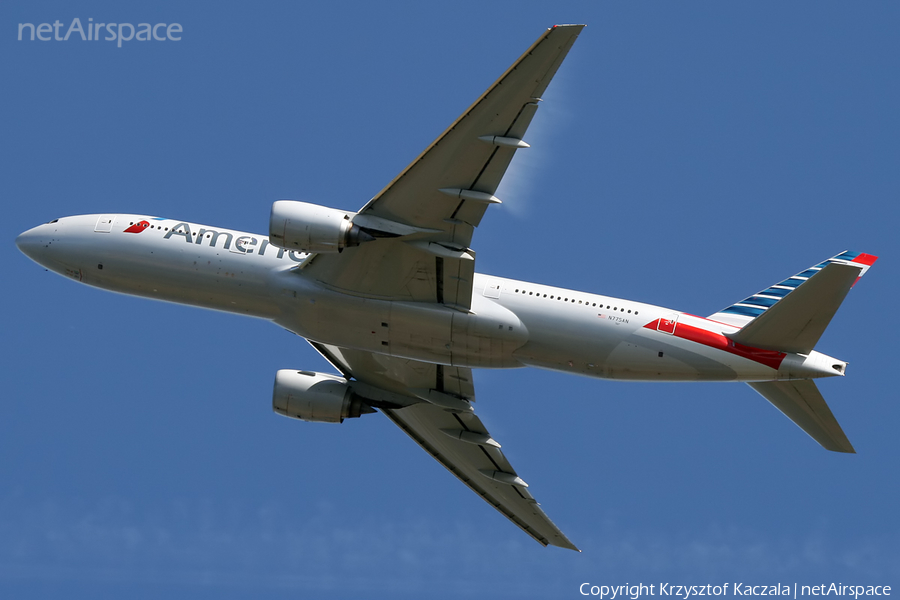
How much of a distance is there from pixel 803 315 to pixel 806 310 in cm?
22

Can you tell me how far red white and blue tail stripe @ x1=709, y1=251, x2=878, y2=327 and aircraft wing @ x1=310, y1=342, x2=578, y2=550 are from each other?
30.1 feet

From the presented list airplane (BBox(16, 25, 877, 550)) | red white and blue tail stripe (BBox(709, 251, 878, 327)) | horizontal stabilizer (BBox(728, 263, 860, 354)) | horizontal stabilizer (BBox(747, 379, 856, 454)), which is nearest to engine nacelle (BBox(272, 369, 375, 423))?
airplane (BBox(16, 25, 877, 550))

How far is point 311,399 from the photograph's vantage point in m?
39.0

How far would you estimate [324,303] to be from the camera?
113 ft

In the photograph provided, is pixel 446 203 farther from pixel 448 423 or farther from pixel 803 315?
pixel 448 423

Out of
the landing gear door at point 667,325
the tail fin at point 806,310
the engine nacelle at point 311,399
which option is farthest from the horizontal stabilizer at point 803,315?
the engine nacelle at point 311,399

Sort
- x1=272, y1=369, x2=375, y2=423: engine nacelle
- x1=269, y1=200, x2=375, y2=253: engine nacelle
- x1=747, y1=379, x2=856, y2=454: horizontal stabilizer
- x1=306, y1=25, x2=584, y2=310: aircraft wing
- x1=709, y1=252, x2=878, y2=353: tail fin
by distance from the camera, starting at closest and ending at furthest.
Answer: x1=306, y1=25, x2=584, y2=310: aircraft wing
x1=709, y1=252, x2=878, y2=353: tail fin
x1=269, y1=200, x2=375, y2=253: engine nacelle
x1=747, y1=379, x2=856, y2=454: horizontal stabilizer
x1=272, y1=369, x2=375, y2=423: engine nacelle

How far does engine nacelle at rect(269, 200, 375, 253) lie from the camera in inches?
1275

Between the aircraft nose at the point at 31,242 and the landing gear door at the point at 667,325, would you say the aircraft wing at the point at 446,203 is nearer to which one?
the landing gear door at the point at 667,325

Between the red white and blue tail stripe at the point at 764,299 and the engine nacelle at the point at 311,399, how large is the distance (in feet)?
43.4

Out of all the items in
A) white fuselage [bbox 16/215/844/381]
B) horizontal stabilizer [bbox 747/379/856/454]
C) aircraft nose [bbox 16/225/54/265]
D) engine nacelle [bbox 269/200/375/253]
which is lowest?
horizontal stabilizer [bbox 747/379/856/454]

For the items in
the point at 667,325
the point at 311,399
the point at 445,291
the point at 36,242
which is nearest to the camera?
the point at 445,291

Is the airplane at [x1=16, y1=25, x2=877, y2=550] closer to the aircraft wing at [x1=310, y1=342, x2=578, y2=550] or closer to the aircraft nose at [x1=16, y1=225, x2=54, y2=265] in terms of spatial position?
the aircraft nose at [x1=16, y1=225, x2=54, y2=265]

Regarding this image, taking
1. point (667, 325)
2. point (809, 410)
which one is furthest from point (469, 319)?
point (809, 410)
